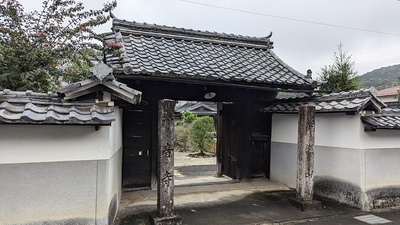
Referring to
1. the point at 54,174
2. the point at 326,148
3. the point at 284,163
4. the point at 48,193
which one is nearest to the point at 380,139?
the point at 326,148

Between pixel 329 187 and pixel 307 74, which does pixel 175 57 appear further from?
pixel 329 187

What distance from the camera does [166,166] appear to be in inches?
222

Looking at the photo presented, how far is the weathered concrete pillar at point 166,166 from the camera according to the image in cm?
559

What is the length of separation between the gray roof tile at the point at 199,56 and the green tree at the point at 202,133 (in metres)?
8.59

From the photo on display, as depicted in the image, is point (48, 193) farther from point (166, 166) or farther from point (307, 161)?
point (307, 161)

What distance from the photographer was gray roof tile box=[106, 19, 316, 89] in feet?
25.7

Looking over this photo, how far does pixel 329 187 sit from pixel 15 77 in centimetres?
861

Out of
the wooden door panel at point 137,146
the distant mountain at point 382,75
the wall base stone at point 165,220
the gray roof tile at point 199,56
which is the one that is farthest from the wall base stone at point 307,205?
the distant mountain at point 382,75

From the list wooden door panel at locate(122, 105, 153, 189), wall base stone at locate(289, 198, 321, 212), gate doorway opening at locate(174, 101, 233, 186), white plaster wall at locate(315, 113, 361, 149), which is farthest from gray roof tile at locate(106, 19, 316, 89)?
gate doorway opening at locate(174, 101, 233, 186)

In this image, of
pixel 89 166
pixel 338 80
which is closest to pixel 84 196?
pixel 89 166

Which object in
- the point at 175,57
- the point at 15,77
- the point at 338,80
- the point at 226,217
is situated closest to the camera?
the point at 226,217

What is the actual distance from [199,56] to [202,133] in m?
10.4

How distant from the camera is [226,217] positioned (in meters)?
6.20

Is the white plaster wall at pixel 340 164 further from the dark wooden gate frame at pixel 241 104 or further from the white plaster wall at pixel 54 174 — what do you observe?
the white plaster wall at pixel 54 174
